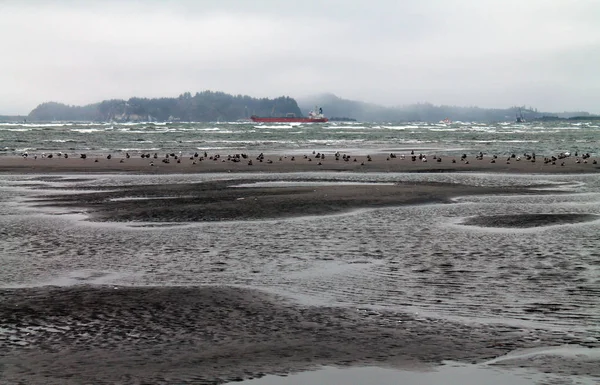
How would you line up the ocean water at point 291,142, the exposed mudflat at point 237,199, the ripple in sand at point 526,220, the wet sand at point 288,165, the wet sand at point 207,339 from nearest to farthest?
the wet sand at point 207,339, the ripple in sand at point 526,220, the exposed mudflat at point 237,199, the wet sand at point 288,165, the ocean water at point 291,142

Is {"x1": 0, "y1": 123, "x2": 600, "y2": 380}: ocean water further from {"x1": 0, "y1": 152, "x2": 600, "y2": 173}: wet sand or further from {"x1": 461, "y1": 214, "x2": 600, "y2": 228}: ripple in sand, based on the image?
{"x1": 0, "y1": 152, "x2": 600, "y2": 173}: wet sand

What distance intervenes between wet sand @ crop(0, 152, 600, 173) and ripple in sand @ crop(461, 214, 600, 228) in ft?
64.8

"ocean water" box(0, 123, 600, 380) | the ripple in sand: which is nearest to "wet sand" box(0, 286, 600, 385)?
"ocean water" box(0, 123, 600, 380)

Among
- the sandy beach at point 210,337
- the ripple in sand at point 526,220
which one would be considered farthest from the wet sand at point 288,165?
the sandy beach at point 210,337

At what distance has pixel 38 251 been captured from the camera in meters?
16.0

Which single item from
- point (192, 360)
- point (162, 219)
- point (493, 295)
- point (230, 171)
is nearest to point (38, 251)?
point (162, 219)

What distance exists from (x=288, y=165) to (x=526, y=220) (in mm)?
25564

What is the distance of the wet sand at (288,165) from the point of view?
1639 inches

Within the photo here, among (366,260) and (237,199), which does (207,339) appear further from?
(237,199)

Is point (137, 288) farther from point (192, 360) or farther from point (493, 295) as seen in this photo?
point (493, 295)

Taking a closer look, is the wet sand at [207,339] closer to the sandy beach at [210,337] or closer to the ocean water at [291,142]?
the sandy beach at [210,337]

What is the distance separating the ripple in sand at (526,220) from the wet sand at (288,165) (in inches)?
777

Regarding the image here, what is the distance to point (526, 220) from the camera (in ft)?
67.6

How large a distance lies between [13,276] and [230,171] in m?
28.0
